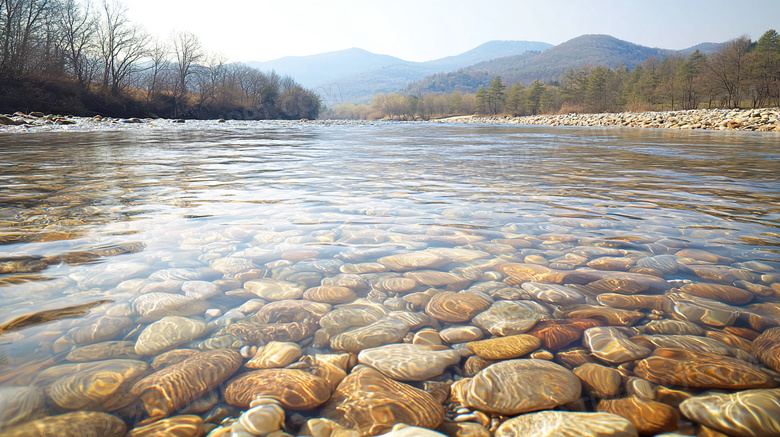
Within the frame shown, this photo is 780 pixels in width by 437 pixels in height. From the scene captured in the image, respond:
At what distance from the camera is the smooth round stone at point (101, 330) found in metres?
1.32

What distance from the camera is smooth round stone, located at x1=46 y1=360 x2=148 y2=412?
3.39 feet

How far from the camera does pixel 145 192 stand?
12.8ft

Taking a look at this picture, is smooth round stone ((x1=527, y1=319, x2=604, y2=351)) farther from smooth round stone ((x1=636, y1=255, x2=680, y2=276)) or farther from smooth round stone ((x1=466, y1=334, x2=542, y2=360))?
smooth round stone ((x1=636, y1=255, x2=680, y2=276))

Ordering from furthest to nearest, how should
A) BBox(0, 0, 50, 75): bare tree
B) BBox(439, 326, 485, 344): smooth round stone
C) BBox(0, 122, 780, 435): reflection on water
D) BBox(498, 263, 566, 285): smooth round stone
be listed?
BBox(0, 0, 50, 75): bare tree → BBox(498, 263, 566, 285): smooth round stone → BBox(439, 326, 485, 344): smooth round stone → BBox(0, 122, 780, 435): reflection on water

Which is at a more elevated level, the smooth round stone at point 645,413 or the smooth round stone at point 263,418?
the smooth round stone at point 263,418

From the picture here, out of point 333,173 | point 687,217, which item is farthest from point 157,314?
point 333,173

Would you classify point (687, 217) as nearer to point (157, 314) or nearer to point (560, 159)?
point (157, 314)

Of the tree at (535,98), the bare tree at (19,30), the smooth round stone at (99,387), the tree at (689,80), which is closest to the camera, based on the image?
the smooth round stone at (99,387)

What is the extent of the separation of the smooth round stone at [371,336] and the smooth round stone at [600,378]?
60 centimetres

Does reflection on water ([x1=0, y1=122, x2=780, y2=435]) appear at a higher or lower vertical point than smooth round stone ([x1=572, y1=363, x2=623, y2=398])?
higher

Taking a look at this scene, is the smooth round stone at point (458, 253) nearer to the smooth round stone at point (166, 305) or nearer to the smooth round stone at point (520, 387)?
the smooth round stone at point (520, 387)

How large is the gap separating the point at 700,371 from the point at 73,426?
173 cm

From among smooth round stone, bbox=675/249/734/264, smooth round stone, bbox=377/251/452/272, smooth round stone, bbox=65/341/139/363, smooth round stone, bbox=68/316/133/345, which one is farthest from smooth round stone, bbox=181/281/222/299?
smooth round stone, bbox=675/249/734/264

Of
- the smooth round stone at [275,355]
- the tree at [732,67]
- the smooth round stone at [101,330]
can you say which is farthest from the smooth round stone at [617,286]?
the tree at [732,67]
